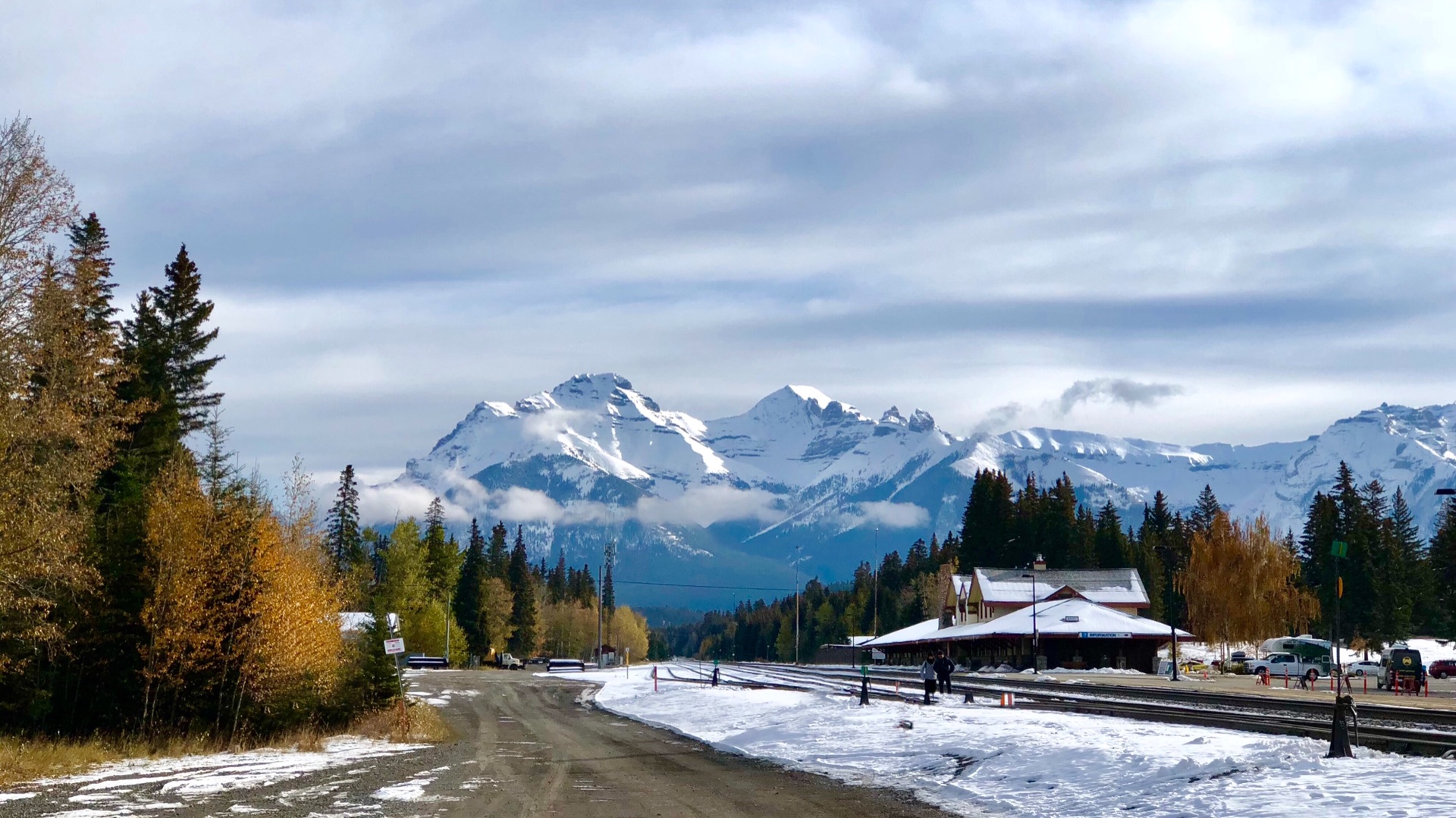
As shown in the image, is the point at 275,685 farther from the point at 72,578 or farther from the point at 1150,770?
the point at 1150,770

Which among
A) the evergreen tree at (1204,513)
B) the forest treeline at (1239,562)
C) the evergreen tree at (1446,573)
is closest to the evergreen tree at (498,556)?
the forest treeline at (1239,562)

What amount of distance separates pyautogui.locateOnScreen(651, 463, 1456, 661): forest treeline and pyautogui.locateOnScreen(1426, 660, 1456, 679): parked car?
12.3 meters

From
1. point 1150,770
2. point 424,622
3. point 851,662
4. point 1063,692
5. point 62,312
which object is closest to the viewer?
point 1150,770

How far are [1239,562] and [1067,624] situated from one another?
26.1 m

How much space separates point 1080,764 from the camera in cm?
2219

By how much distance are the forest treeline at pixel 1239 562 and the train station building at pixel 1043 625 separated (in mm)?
4891

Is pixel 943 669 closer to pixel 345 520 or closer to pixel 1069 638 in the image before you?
pixel 1069 638

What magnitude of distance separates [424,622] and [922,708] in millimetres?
77552

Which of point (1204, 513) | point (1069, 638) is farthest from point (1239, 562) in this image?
point (1204, 513)

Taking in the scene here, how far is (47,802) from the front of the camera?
789 inches

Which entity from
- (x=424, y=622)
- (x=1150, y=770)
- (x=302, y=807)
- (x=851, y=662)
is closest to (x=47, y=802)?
(x=302, y=807)

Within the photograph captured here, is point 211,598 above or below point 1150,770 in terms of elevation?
above

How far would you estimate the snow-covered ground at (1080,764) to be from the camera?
17438 mm

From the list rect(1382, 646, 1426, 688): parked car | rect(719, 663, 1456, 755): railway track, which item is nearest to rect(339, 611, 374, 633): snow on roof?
rect(719, 663, 1456, 755): railway track
